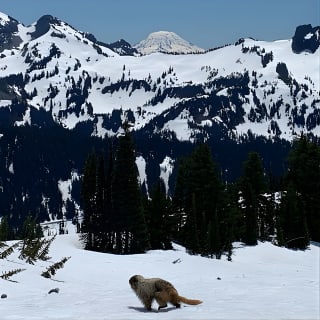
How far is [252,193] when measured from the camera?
53.2m

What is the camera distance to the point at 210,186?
53125mm

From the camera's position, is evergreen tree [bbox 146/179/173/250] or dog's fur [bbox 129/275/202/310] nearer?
dog's fur [bbox 129/275/202/310]

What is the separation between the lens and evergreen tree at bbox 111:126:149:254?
47.7 metres

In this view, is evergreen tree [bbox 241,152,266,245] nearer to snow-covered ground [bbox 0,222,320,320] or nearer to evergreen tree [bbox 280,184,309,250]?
evergreen tree [bbox 280,184,309,250]

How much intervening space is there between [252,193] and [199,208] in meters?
5.74

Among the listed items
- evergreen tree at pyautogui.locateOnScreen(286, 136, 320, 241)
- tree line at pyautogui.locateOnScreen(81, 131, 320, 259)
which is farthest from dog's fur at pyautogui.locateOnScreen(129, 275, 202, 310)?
evergreen tree at pyautogui.locateOnScreen(286, 136, 320, 241)

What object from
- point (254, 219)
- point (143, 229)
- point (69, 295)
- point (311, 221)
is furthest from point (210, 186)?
point (69, 295)

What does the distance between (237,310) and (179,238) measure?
42.8 m

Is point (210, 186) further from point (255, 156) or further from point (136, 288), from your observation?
point (136, 288)

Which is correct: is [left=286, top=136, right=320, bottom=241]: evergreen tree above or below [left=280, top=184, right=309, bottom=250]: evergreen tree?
above

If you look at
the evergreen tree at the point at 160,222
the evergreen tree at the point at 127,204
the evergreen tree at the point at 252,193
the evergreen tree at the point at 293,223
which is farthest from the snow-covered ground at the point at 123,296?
the evergreen tree at the point at 293,223

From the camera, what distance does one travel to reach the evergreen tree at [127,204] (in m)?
47.7

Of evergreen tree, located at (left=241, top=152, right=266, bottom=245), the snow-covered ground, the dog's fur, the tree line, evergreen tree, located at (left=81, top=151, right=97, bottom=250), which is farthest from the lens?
evergreen tree, located at (left=81, top=151, right=97, bottom=250)

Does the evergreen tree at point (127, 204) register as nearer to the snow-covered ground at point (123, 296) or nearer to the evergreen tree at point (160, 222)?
the evergreen tree at point (160, 222)
